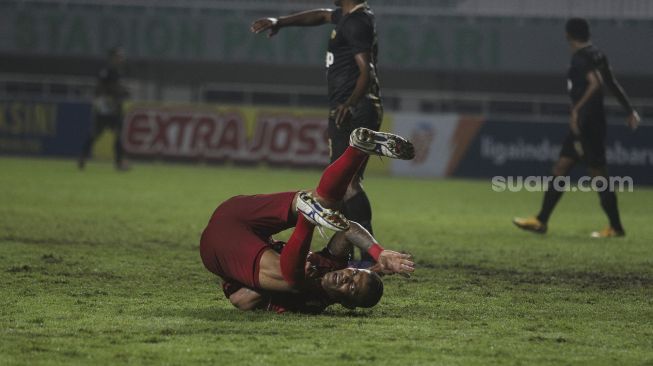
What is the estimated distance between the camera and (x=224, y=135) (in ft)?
87.4

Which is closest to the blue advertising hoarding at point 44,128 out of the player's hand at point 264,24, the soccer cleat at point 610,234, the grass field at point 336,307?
the grass field at point 336,307

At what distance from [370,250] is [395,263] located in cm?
26

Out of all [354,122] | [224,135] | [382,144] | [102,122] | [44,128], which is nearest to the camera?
[382,144]

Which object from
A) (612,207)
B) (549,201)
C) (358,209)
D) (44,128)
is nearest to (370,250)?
(358,209)

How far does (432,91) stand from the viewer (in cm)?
3228

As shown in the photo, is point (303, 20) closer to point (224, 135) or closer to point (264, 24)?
point (264, 24)

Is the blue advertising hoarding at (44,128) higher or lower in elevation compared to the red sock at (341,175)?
lower

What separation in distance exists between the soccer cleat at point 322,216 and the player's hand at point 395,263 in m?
0.31

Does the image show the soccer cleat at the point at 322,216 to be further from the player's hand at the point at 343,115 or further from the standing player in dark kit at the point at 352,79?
the player's hand at the point at 343,115

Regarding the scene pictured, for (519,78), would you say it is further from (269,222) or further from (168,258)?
(269,222)

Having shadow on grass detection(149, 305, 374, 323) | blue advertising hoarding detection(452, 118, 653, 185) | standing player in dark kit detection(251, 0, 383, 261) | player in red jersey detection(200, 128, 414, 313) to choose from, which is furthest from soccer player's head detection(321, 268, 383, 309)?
blue advertising hoarding detection(452, 118, 653, 185)

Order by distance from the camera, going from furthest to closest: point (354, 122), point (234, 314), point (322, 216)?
point (354, 122)
point (234, 314)
point (322, 216)

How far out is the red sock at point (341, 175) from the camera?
268 inches

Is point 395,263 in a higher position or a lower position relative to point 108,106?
higher
